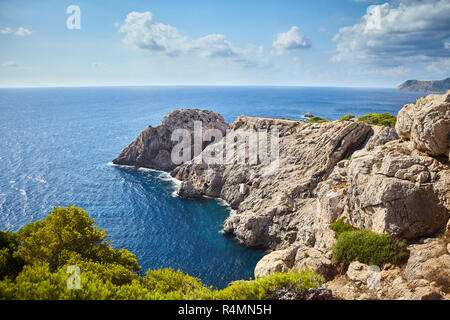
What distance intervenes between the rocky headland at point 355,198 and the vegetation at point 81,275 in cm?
653

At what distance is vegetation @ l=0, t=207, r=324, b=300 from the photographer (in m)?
16.9

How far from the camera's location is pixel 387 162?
28.2 meters

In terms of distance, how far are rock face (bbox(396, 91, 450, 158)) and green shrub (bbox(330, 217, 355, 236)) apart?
11305 mm

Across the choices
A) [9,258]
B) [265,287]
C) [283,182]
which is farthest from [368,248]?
[283,182]

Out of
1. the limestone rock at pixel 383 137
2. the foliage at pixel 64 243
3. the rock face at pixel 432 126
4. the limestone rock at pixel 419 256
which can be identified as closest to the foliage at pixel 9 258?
the foliage at pixel 64 243

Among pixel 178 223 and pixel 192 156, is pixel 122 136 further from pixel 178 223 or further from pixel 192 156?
pixel 178 223

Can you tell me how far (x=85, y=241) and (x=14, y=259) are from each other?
5.49m

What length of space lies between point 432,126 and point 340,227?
14600 millimetres

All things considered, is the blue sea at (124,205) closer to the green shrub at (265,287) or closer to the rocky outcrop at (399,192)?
the rocky outcrop at (399,192)

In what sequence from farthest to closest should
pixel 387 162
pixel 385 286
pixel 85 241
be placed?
pixel 387 162, pixel 85 241, pixel 385 286

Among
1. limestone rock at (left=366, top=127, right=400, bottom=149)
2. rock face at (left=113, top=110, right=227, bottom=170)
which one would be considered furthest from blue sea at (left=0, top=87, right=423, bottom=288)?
limestone rock at (left=366, top=127, right=400, bottom=149)

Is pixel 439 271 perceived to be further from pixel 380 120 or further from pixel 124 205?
pixel 124 205

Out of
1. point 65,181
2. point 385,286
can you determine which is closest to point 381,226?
point 385,286

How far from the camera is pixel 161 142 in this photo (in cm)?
9406
